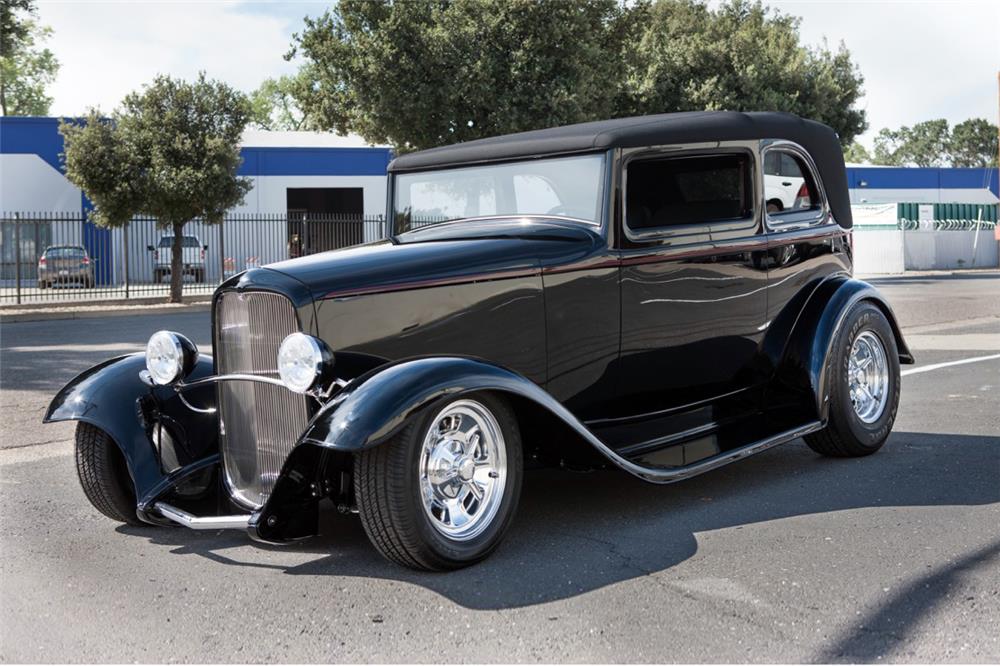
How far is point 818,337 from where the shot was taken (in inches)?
219

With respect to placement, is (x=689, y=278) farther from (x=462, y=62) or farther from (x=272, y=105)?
(x=272, y=105)

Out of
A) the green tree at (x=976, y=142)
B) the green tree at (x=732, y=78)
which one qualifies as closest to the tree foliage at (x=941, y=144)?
the green tree at (x=976, y=142)

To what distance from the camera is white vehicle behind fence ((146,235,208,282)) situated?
30719mm

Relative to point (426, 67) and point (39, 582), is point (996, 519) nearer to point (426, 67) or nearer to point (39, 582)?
point (39, 582)

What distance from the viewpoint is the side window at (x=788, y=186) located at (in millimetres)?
5719

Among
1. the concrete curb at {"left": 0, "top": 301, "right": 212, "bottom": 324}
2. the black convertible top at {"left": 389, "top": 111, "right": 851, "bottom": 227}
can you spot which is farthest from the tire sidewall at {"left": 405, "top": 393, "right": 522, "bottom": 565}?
the concrete curb at {"left": 0, "top": 301, "right": 212, "bottom": 324}

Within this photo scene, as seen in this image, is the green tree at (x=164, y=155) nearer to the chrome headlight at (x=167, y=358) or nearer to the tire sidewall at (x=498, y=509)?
the chrome headlight at (x=167, y=358)

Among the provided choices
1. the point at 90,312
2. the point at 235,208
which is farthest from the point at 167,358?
the point at 235,208

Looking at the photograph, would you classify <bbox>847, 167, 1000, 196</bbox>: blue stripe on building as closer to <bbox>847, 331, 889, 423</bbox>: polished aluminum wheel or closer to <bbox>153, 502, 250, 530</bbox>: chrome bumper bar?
<bbox>847, 331, 889, 423</bbox>: polished aluminum wheel

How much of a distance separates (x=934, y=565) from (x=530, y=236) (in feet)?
7.23

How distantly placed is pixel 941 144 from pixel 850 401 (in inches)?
4519

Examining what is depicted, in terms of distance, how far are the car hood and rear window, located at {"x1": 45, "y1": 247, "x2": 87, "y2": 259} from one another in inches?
996

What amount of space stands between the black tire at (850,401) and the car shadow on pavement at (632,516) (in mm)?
95

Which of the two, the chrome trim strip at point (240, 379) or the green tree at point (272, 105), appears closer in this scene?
the chrome trim strip at point (240, 379)
